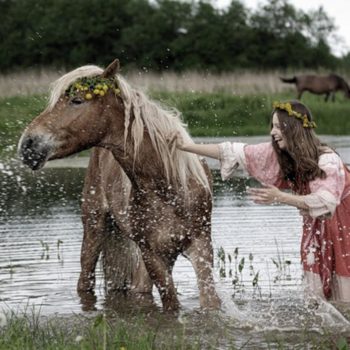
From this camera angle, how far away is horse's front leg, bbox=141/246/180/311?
8.19 metres

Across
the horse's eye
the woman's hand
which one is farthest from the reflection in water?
the horse's eye

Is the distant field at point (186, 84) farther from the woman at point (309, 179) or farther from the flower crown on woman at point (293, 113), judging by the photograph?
the flower crown on woman at point (293, 113)

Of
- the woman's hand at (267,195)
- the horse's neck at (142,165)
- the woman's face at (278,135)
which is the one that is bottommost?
the woman's hand at (267,195)

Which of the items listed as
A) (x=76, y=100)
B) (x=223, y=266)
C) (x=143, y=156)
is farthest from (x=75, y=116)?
(x=223, y=266)

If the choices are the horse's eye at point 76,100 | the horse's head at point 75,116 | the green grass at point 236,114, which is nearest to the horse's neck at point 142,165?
the horse's head at point 75,116

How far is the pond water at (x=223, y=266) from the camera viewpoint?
325 inches

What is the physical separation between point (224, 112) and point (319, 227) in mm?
21572

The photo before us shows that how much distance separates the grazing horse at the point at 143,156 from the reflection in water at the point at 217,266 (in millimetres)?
421

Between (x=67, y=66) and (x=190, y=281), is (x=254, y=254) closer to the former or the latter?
(x=190, y=281)

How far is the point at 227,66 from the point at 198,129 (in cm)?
2371

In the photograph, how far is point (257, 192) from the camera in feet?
24.1

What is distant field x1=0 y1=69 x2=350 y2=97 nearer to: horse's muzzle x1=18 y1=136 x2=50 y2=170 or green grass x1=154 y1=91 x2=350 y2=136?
green grass x1=154 y1=91 x2=350 y2=136

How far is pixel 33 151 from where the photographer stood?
305 inches

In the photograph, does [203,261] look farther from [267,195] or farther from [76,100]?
[76,100]
